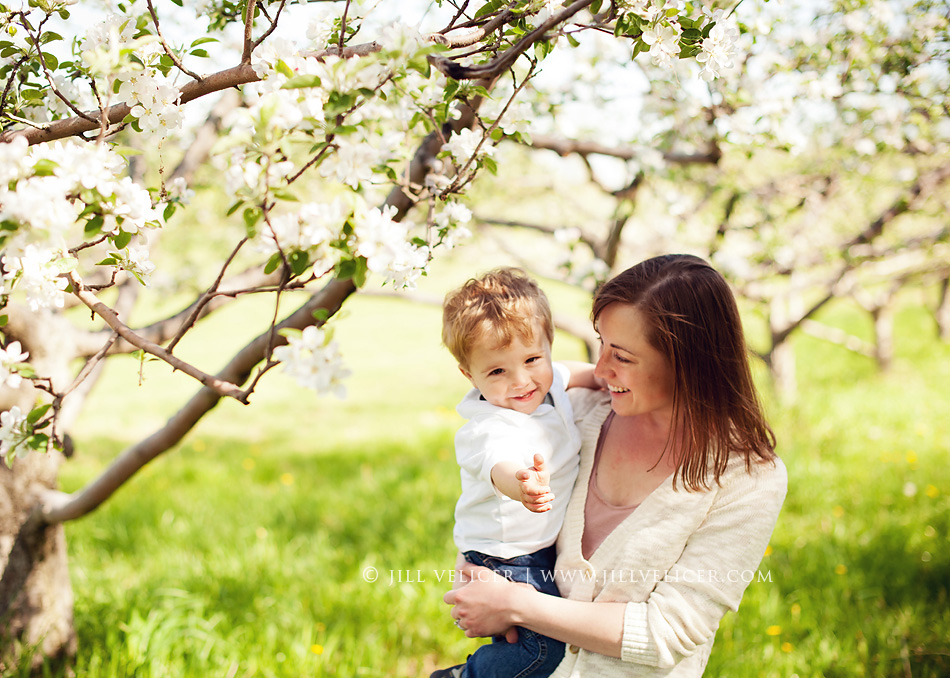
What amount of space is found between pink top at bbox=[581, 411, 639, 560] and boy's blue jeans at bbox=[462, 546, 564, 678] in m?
0.12

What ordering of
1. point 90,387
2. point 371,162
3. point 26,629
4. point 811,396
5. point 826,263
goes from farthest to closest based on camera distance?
point 811,396
point 826,263
point 90,387
point 26,629
point 371,162

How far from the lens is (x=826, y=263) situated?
15.0 ft

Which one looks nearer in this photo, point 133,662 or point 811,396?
point 133,662

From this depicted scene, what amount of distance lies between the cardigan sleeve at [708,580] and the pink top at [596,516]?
0.16 meters

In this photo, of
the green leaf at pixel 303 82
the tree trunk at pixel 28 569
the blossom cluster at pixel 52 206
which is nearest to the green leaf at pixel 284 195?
the green leaf at pixel 303 82

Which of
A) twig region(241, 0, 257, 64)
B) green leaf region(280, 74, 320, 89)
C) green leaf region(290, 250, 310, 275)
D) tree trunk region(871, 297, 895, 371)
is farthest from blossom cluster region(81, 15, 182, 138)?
tree trunk region(871, 297, 895, 371)

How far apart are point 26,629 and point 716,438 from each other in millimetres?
2232

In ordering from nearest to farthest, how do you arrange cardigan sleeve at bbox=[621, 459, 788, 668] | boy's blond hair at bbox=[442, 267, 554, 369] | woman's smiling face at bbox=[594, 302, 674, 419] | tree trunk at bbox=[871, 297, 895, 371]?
1. cardigan sleeve at bbox=[621, 459, 788, 668]
2. woman's smiling face at bbox=[594, 302, 674, 419]
3. boy's blond hair at bbox=[442, 267, 554, 369]
4. tree trunk at bbox=[871, 297, 895, 371]

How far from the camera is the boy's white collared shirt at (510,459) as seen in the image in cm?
155

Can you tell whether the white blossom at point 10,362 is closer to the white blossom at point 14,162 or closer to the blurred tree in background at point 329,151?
the blurred tree in background at point 329,151

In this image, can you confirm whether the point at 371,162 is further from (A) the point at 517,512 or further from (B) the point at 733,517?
(B) the point at 733,517

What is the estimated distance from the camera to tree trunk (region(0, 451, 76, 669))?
2137mm

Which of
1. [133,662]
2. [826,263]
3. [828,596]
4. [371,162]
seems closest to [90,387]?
[133,662]

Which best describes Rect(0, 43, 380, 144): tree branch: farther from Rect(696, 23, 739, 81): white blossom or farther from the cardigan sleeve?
the cardigan sleeve
